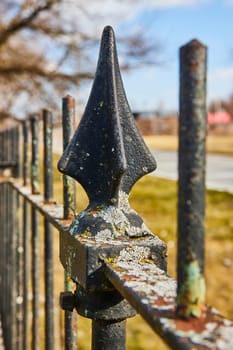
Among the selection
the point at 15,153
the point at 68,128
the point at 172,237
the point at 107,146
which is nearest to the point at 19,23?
the point at 172,237

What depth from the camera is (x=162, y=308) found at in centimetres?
57

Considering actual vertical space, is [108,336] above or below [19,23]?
below

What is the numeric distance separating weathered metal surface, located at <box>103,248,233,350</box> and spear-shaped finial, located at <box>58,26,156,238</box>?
12 centimetres

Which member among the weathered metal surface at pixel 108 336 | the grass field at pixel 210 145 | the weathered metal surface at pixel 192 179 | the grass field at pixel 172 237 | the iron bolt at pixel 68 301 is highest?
the grass field at pixel 210 145

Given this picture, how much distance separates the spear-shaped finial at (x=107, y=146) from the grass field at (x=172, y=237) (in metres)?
3.08

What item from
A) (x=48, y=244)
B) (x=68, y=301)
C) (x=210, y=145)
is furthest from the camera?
(x=210, y=145)

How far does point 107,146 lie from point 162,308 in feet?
1.11

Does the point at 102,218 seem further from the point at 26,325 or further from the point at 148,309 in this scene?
the point at 26,325

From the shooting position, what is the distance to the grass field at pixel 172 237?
4070mm

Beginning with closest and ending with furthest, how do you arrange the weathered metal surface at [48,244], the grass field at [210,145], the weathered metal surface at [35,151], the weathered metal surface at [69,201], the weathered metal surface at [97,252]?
the weathered metal surface at [97,252], the weathered metal surface at [69,201], the weathered metal surface at [48,244], the weathered metal surface at [35,151], the grass field at [210,145]

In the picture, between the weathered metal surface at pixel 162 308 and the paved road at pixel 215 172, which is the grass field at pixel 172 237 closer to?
the paved road at pixel 215 172

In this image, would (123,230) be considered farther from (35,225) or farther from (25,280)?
(25,280)

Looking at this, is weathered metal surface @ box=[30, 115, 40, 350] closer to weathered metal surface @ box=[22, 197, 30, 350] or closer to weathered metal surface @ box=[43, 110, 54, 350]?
weathered metal surface @ box=[22, 197, 30, 350]

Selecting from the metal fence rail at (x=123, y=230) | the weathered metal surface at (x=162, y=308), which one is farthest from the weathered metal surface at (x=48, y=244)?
the weathered metal surface at (x=162, y=308)
